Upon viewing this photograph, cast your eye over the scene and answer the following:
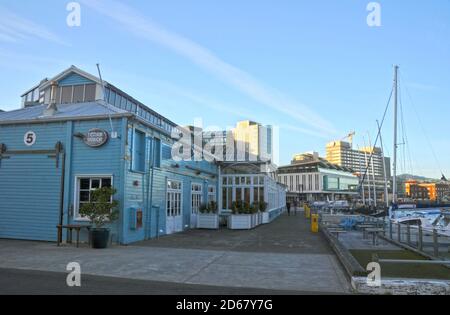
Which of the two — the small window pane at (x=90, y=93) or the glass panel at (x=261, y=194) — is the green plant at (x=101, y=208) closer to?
the small window pane at (x=90, y=93)

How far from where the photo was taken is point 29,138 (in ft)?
54.1

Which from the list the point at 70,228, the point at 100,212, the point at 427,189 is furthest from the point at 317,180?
the point at 100,212

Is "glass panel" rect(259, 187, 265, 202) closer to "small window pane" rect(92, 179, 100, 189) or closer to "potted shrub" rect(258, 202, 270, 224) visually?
"potted shrub" rect(258, 202, 270, 224)

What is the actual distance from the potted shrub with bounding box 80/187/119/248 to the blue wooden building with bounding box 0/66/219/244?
33.2 inches

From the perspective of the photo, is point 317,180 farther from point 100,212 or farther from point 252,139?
point 100,212

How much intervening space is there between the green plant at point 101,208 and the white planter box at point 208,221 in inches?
337

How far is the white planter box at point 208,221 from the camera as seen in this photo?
22094mm

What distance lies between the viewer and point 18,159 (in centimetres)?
1659

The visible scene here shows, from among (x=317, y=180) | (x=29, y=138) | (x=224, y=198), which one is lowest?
(x=224, y=198)

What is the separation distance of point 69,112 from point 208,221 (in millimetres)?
9569

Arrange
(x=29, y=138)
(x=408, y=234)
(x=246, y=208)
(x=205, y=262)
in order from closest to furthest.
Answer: (x=205, y=262) → (x=408, y=234) → (x=29, y=138) → (x=246, y=208)

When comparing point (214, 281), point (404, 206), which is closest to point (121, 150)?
point (214, 281)
